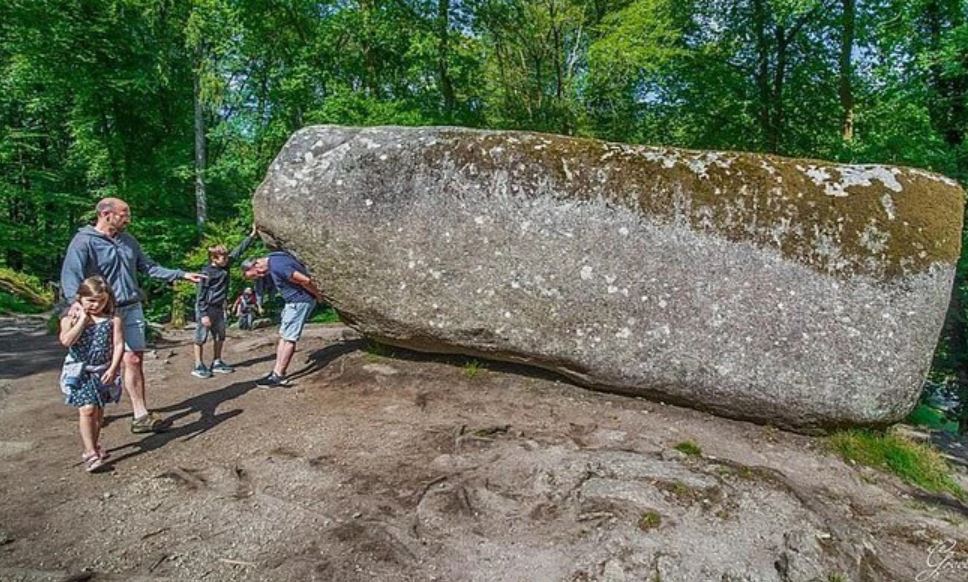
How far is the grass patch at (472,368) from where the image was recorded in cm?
638

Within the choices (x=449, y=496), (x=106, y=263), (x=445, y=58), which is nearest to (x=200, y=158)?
(x=445, y=58)

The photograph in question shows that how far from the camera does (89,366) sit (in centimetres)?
425

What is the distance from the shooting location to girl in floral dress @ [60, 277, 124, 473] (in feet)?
13.8

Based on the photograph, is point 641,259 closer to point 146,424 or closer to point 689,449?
point 689,449

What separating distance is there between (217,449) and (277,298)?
12.1m

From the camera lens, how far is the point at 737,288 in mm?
5449

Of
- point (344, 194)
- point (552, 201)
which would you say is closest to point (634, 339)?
point (552, 201)

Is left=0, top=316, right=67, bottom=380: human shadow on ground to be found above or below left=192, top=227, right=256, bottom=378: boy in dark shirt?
below

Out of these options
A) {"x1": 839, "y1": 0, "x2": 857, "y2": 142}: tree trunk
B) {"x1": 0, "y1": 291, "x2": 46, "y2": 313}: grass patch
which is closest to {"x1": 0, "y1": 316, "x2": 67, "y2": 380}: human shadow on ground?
{"x1": 0, "y1": 291, "x2": 46, "y2": 313}: grass patch

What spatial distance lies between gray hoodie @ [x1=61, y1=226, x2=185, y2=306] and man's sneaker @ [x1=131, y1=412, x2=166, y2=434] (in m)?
1.09

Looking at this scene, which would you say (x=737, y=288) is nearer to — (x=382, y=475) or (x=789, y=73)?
(x=382, y=475)

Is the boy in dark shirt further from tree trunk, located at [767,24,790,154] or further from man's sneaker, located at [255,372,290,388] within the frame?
tree trunk, located at [767,24,790,154]

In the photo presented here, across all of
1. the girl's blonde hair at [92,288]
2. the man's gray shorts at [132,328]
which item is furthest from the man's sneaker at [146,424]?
the girl's blonde hair at [92,288]

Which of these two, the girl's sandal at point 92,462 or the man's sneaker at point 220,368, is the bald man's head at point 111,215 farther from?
the man's sneaker at point 220,368
